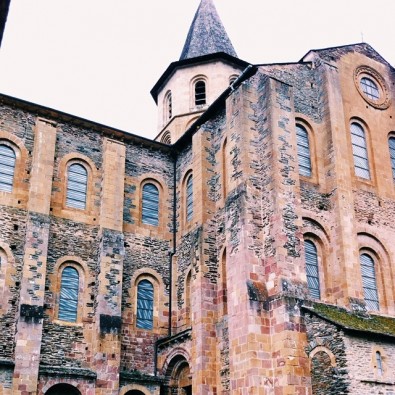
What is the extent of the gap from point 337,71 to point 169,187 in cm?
838

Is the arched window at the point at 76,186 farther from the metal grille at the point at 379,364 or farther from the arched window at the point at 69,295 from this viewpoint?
the metal grille at the point at 379,364

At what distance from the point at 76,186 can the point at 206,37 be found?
14.7 meters

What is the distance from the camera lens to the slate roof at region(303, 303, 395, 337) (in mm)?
16969

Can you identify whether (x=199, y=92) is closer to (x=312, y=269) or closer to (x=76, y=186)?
(x=76, y=186)

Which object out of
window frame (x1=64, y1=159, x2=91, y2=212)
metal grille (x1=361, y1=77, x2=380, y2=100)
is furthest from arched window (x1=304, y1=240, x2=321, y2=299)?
Answer: window frame (x1=64, y1=159, x2=91, y2=212)

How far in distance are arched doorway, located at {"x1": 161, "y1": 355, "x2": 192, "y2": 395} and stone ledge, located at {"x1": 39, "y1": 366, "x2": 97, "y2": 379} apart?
118 inches

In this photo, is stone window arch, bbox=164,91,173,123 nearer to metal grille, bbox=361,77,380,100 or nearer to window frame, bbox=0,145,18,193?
window frame, bbox=0,145,18,193

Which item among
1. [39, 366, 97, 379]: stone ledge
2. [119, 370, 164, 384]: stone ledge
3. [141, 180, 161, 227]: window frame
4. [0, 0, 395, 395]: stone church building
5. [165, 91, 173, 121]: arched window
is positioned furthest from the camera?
[165, 91, 173, 121]: arched window

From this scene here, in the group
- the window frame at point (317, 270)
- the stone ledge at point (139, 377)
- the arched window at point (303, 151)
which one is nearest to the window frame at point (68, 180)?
the stone ledge at point (139, 377)

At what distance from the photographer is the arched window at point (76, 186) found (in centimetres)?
2347

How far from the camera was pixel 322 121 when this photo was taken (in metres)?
22.4

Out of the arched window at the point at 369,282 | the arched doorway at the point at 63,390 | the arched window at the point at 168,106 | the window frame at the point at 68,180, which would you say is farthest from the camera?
the arched window at the point at 168,106

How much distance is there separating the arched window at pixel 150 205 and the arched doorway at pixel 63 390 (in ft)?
24.0

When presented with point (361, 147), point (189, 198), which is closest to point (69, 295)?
point (189, 198)
